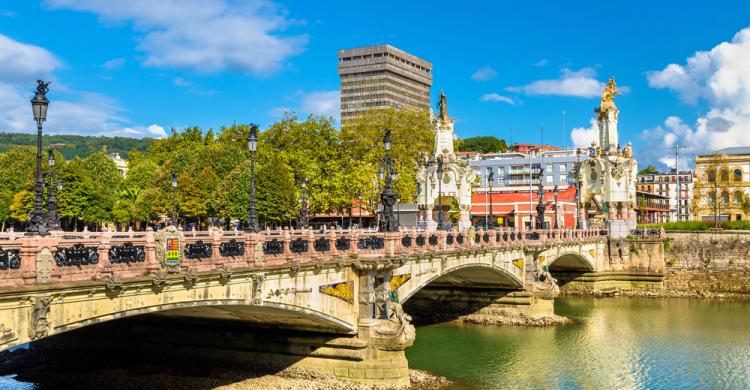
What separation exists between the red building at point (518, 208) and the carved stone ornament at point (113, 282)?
238 feet

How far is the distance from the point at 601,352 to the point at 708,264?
31403 millimetres

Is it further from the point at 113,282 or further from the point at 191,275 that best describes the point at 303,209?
the point at 113,282

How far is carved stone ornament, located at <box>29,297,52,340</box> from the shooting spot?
14.8 meters

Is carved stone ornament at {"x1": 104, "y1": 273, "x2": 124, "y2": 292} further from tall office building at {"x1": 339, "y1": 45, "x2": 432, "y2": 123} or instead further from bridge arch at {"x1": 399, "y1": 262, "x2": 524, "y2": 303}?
tall office building at {"x1": 339, "y1": 45, "x2": 432, "y2": 123}

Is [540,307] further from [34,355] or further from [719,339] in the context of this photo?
[34,355]

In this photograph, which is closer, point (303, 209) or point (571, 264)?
point (303, 209)

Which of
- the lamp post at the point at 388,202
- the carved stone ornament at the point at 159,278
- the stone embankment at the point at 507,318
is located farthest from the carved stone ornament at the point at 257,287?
the stone embankment at the point at 507,318

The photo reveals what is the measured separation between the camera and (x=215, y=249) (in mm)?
20109

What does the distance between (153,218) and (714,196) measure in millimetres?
59661

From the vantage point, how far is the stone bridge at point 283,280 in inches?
597

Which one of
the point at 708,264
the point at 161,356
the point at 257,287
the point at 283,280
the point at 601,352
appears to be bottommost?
the point at 601,352

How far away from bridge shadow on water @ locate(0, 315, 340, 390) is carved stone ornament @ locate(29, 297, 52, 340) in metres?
13.0

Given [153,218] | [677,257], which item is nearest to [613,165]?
[677,257]

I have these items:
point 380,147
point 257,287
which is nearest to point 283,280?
point 257,287
